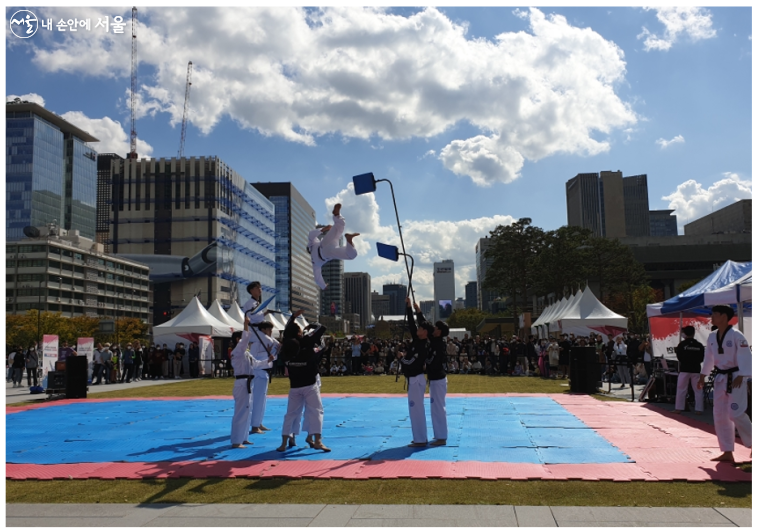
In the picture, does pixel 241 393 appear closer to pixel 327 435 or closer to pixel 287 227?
pixel 327 435

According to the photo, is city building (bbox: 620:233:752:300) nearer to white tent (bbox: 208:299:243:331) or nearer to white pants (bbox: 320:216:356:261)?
white tent (bbox: 208:299:243:331)

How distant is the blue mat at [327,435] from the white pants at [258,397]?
36cm

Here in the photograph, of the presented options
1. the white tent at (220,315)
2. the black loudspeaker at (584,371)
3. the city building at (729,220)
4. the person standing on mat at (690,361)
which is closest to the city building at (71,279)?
the white tent at (220,315)

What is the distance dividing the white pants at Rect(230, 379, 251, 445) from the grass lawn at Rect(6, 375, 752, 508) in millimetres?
2154

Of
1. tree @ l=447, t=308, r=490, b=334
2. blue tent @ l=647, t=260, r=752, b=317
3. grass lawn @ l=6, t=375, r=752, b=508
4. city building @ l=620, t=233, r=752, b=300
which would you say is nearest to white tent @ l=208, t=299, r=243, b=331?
blue tent @ l=647, t=260, r=752, b=317

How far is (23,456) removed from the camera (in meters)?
9.24

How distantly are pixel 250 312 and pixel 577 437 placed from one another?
5899 mm

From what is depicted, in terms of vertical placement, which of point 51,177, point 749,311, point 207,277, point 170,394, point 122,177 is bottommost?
point 170,394

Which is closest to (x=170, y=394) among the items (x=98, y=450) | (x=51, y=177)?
(x=98, y=450)

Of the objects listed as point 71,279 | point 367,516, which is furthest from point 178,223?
point 367,516

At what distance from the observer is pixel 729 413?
26.1ft

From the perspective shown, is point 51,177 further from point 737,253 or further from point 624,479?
point 624,479

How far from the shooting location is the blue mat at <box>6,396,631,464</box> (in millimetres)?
8859

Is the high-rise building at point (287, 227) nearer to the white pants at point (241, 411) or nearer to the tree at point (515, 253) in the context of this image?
the tree at point (515, 253)
